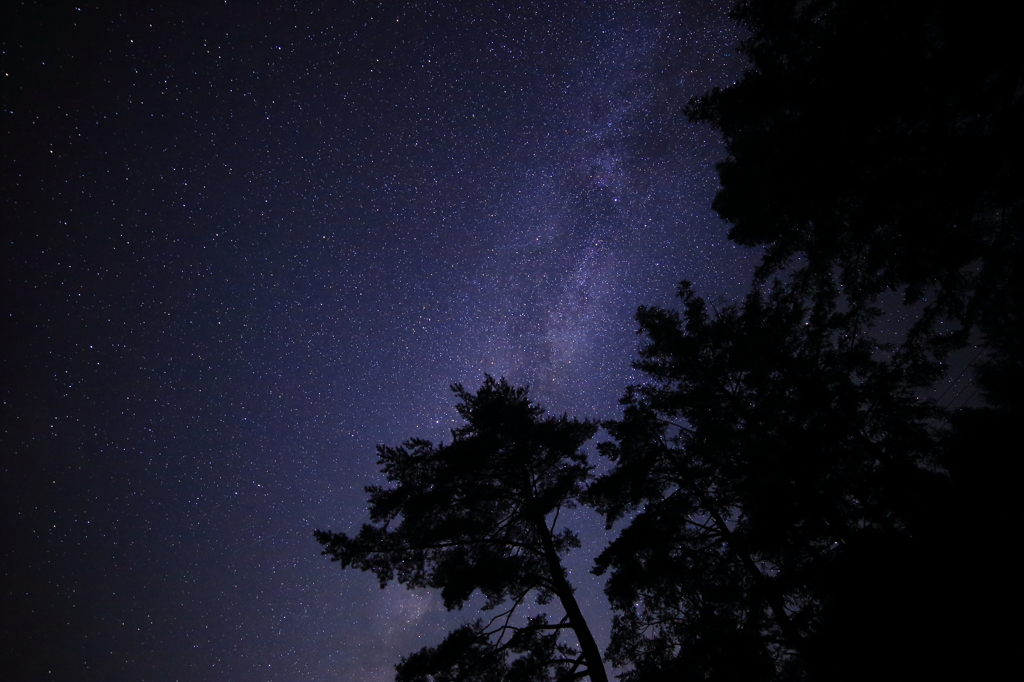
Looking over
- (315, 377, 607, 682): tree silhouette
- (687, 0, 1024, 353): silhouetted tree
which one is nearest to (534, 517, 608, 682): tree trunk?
(315, 377, 607, 682): tree silhouette

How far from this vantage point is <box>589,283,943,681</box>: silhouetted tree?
7270mm

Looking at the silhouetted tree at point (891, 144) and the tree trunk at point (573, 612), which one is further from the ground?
the silhouetted tree at point (891, 144)

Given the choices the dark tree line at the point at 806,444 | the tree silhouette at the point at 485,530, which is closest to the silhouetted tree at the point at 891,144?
the dark tree line at the point at 806,444

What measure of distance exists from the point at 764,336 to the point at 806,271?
3493mm

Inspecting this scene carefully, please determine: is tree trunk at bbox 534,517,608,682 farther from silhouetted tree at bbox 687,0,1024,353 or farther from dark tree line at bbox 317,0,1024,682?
silhouetted tree at bbox 687,0,1024,353

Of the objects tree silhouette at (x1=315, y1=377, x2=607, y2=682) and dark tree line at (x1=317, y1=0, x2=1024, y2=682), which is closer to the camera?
dark tree line at (x1=317, y1=0, x2=1024, y2=682)

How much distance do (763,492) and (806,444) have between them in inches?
78.2

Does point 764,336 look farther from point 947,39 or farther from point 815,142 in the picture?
point 947,39

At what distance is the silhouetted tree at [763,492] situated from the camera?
7270 mm

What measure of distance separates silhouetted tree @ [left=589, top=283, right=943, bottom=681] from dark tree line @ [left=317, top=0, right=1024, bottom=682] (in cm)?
6

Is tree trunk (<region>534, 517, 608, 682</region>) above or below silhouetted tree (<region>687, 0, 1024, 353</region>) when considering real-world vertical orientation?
below

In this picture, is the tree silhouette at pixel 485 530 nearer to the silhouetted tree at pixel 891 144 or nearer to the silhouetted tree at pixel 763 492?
the silhouetted tree at pixel 763 492

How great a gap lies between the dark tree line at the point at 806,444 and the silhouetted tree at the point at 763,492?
0.06m

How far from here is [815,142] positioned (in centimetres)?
525
